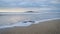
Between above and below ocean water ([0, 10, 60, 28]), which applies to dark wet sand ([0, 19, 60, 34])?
below

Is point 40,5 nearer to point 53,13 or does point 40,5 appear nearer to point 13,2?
point 53,13

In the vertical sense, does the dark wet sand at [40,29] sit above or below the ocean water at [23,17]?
below

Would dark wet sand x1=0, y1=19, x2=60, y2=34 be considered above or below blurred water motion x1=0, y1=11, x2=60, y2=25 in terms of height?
below

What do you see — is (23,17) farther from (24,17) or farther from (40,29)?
(40,29)

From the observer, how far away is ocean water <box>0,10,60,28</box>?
1.01 meters

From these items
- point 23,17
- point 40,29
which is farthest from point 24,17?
point 40,29

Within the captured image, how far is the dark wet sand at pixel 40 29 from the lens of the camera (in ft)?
3.13

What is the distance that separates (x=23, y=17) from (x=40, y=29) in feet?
0.75

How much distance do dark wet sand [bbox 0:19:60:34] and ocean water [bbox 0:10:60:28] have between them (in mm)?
56

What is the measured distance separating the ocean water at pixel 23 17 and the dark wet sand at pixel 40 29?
6cm

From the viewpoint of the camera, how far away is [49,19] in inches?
40.0

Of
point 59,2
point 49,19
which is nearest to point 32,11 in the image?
point 49,19

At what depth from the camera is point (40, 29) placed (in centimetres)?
99

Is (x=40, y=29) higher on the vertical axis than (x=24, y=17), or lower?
lower
